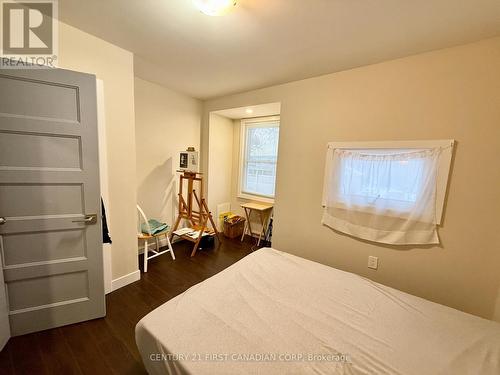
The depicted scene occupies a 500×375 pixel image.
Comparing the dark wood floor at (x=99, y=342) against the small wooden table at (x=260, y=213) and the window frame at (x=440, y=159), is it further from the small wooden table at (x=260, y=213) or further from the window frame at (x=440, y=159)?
the window frame at (x=440, y=159)

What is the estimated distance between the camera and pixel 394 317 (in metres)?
1.27

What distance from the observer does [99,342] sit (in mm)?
1562

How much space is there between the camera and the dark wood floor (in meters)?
1.36

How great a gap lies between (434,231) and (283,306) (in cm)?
157

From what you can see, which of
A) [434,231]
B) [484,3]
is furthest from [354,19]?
[434,231]

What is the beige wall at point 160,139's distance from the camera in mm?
2865

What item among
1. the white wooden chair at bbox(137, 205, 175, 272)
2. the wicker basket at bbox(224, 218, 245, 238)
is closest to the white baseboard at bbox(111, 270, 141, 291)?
the white wooden chair at bbox(137, 205, 175, 272)

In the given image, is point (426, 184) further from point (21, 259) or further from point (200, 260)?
point (21, 259)

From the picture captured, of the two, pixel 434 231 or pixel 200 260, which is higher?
pixel 434 231

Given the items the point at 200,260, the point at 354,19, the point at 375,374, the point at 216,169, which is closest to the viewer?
the point at 375,374

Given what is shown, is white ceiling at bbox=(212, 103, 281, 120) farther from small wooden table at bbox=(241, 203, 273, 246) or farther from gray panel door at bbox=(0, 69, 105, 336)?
gray panel door at bbox=(0, 69, 105, 336)

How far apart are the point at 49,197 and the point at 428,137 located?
3.17 meters

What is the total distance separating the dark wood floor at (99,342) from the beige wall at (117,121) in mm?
346

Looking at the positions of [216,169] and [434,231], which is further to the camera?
[216,169]
